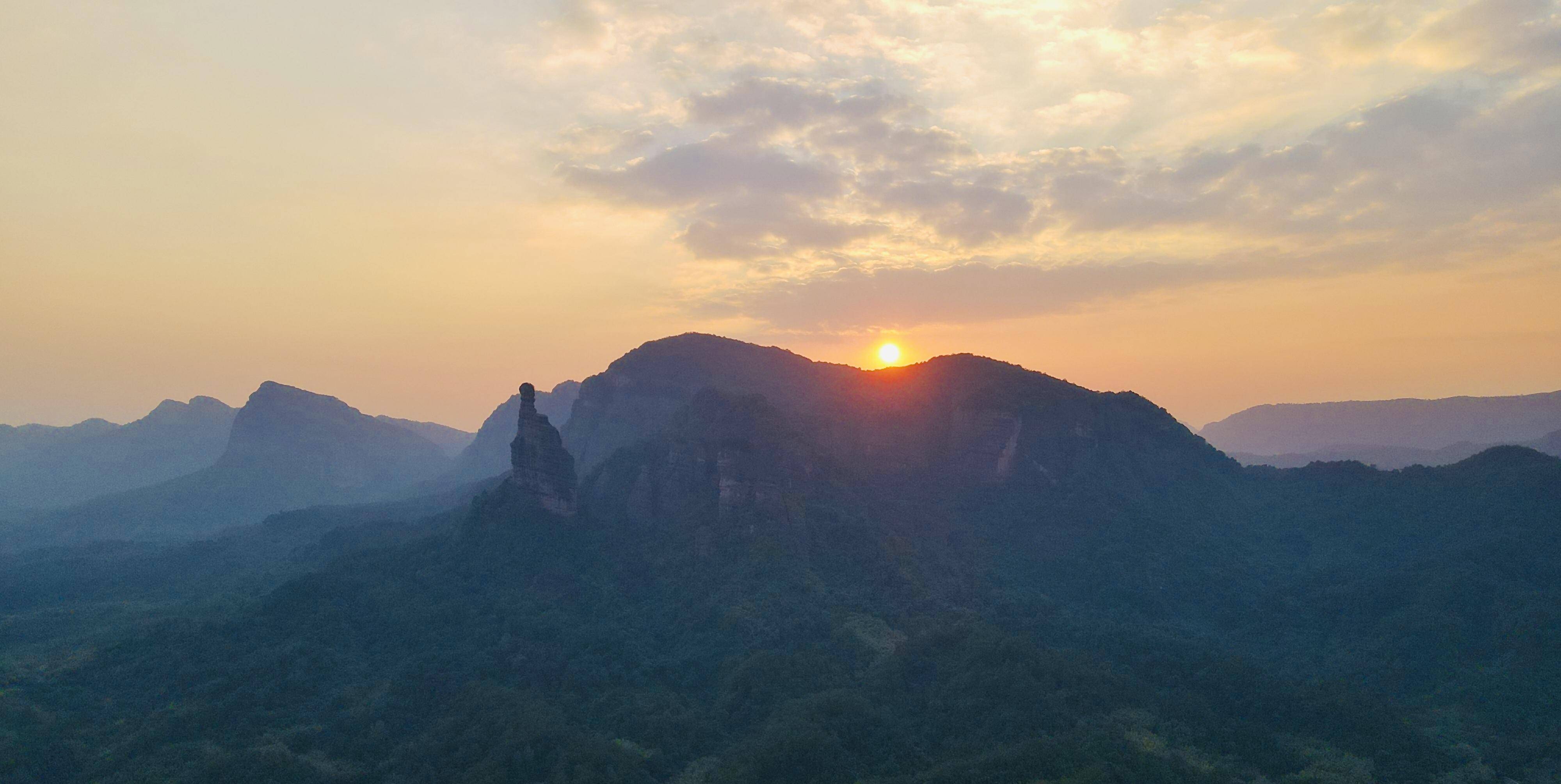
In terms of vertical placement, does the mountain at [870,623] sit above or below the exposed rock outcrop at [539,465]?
below

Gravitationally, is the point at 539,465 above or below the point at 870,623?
above

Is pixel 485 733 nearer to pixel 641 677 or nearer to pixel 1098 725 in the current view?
pixel 641 677

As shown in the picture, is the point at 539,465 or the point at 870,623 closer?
the point at 870,623

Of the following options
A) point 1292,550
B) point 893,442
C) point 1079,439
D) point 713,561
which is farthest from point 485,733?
point 1292,550

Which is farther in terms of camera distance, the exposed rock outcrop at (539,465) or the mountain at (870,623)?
the exposed rock outcrop at (539,465)
